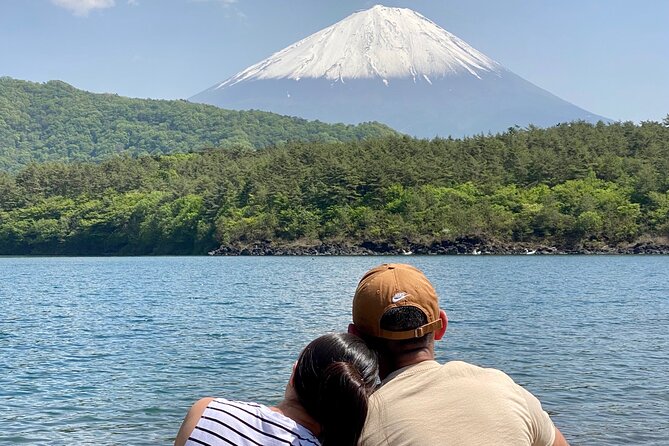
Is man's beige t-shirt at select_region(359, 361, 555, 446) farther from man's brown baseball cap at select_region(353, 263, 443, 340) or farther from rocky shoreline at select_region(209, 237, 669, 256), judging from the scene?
rocky shoreline at select_region(209, 237, 669, 256)

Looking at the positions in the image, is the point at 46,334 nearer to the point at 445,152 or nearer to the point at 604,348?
the point at 604,348

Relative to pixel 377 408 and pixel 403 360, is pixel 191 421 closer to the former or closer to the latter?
→ pixel 377 408

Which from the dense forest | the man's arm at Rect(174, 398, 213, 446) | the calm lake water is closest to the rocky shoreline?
the dense forest

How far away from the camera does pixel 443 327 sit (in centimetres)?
330

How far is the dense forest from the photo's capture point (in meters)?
100

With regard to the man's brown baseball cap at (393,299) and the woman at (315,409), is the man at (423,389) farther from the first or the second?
the woman at (315,409)

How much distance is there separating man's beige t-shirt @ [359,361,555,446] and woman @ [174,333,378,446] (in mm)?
104

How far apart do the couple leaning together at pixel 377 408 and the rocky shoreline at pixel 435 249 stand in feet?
318

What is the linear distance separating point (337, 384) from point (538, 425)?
0.75m

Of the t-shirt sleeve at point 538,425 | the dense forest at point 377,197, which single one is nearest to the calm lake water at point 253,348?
the t-shirt sleeve at point 538,425

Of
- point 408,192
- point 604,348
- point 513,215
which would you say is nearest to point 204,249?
point 408,192

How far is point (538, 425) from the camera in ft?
10.2

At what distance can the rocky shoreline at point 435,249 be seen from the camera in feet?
316

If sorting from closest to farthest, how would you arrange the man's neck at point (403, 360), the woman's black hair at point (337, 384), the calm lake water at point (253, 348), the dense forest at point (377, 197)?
1. the woman's black hair at point (337, 384)
2. the man's neck at point (403, 360)
3. the calm lake water at point (253, 348)
4. the dense forest at point (377, 197)
